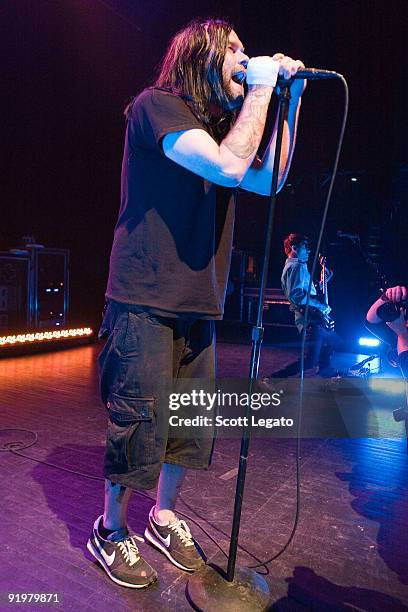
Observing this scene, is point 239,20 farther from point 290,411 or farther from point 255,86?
point 255,86

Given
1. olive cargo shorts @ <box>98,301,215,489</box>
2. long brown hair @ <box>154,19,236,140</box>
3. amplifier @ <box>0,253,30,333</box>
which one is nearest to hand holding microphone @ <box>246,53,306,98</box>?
long brown hair @ <box>154,19,236,140</box>

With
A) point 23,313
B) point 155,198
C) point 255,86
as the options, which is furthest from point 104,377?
point 23,313

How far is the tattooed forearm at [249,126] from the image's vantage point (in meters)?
1.32

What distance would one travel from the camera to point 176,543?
1.76m

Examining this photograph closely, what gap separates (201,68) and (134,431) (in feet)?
4.02

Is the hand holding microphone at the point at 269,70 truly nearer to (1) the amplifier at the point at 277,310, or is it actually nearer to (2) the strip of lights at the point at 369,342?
(2) the strip of lights at the point at 369,342

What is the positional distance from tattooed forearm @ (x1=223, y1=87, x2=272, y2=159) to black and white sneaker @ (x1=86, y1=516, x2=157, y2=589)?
56.0 inches

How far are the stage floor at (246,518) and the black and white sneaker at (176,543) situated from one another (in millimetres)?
39

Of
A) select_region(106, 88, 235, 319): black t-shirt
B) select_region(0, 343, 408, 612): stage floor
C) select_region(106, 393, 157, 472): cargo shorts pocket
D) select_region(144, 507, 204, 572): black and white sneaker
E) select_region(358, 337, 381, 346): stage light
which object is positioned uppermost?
select_region(106, 88, 235, 319): black t-shirt

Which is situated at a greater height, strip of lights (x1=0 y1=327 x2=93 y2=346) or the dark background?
the dark background

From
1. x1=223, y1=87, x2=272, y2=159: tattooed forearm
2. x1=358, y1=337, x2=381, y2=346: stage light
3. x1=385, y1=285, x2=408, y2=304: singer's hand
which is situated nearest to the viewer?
x1=223, y1=87, x2=272, y2=159: tattooed forearm

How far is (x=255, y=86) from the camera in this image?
4.40 ft

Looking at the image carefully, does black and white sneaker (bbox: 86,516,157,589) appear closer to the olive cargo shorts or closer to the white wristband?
the olive cargo shorts

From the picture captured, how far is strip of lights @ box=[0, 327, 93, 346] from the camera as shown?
655 cm
